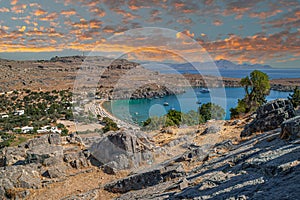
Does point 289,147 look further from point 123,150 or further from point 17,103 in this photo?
point 17,103

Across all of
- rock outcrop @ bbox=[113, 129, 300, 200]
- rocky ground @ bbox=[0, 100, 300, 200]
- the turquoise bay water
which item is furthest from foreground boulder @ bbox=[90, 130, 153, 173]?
the turquoise bay water

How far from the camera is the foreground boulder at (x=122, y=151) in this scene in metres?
18.9

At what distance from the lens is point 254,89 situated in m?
44.8

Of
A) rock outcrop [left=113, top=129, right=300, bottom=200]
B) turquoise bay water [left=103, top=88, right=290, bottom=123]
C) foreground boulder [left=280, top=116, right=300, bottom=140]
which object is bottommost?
turquoise bay water [left=103, top=88, right=290, bottom=123]

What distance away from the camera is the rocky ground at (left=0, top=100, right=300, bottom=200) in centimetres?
827

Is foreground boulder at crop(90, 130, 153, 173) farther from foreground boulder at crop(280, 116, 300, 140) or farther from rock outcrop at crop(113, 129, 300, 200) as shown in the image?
foreground boulder at crop(280, 116, 300, 140)

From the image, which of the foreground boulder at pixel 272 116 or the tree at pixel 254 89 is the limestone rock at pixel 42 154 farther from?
the tree at pixel 254 89

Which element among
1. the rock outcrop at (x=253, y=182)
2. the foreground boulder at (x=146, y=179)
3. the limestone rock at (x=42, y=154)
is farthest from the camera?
the limestone rock at (x=42, y=154)

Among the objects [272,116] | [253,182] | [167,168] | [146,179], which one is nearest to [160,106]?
[272,116]

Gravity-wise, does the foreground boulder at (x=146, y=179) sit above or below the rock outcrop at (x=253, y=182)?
below

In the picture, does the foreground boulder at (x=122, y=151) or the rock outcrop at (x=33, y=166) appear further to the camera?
the foreground boulder at (x=122, y=151)

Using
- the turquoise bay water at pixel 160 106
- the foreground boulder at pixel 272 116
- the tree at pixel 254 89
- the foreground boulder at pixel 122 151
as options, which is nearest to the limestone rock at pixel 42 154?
the foreground boulder at pixel 122 151

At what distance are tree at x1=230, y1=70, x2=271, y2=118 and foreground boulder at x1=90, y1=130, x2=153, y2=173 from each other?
2597cm

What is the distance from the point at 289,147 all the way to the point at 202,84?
145654 mm
